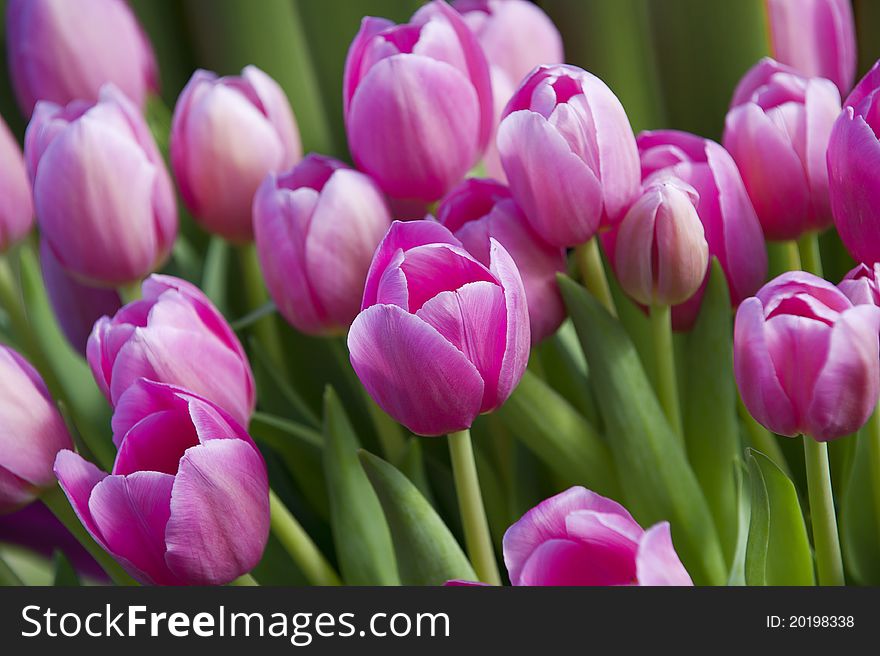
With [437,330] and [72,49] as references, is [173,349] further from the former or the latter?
[72,49]

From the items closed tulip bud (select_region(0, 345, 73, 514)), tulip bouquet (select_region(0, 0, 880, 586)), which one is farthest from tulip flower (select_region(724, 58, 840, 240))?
closed tulip bud (select_region(0, 345, 73, 514))

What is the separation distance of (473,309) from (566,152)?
6 cm

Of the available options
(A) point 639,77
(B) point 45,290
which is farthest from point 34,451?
(A) point 639,77

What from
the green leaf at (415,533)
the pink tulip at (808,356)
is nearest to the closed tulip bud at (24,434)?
the green leaf at (415,533)

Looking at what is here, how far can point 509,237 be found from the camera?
0.31 meters

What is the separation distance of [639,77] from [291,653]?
0.29 metres

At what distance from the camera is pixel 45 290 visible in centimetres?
48

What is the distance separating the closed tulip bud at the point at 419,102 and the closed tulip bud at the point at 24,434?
126 millimetres

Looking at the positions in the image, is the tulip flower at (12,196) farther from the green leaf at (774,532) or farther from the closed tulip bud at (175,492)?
the green leaf at (774,532)

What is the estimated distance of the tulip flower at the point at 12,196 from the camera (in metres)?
0.40

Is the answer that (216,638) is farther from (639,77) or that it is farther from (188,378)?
(639,77)

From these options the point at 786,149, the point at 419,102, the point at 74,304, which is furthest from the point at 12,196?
the point at 786,149

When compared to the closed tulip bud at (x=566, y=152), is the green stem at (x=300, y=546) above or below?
below

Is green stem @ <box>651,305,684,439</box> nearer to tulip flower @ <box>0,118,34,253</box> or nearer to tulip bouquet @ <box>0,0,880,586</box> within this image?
tulip bouquet @ <box>0,0,880,586</box>
